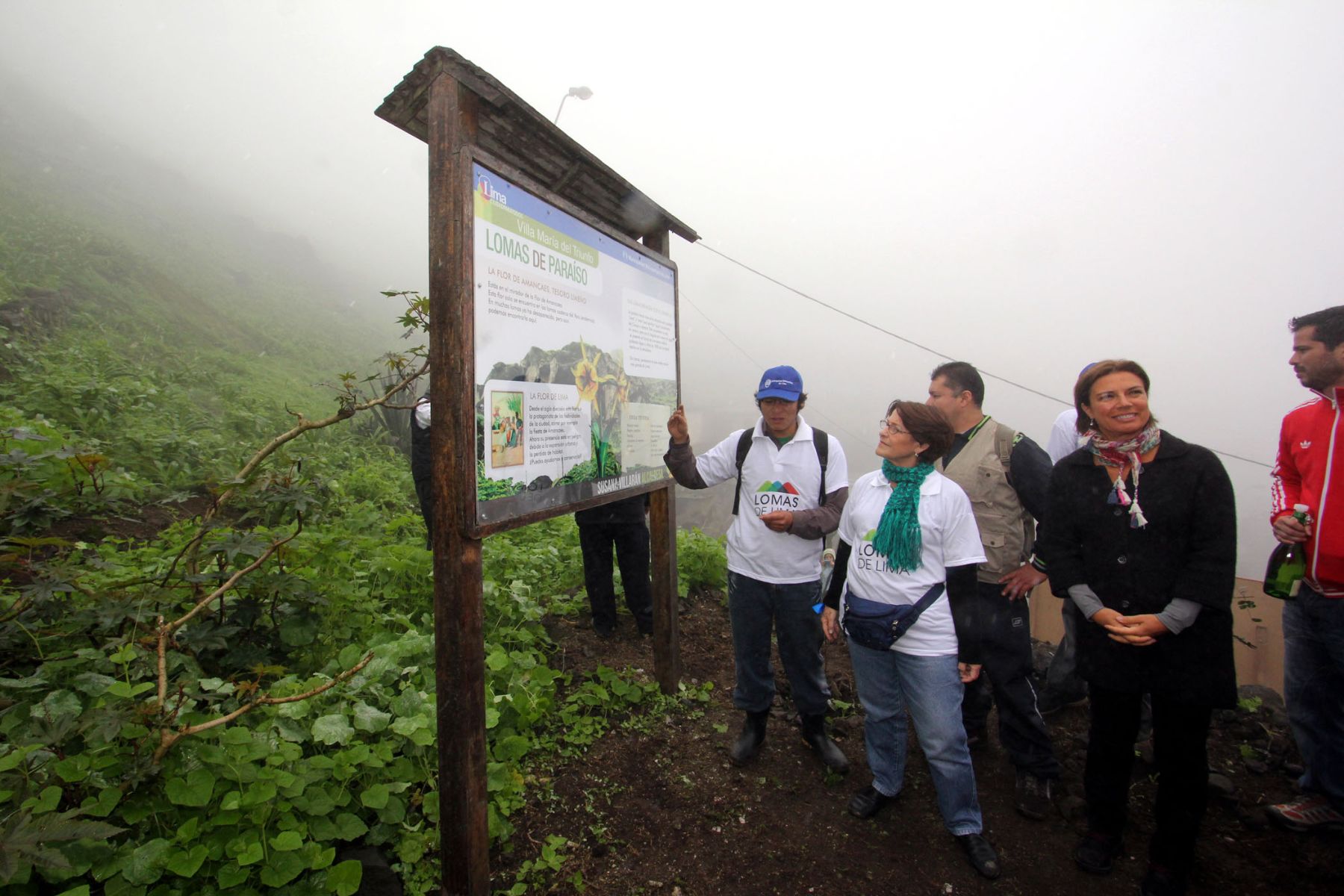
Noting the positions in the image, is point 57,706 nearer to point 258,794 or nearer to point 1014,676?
point 258,794

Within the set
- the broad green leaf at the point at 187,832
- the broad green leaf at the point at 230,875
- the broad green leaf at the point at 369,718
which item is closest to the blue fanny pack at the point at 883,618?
the broad green leaf at the point at 369,718

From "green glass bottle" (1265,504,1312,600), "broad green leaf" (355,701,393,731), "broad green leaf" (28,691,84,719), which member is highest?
"green glass bottle" (1265,504,1312,600)

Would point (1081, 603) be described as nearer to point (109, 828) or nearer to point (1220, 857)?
point (1220, 857)

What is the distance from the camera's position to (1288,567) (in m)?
2.99

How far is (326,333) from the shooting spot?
871 inches

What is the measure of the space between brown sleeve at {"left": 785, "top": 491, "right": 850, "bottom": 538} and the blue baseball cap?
589 millimetres

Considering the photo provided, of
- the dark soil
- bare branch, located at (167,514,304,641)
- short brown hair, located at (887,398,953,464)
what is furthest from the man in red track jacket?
bare branch, located at (167,514,304,641)

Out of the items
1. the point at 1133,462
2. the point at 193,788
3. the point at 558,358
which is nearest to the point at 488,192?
the point at 558,358

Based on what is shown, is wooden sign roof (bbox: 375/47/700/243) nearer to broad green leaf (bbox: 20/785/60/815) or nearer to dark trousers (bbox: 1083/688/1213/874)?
broad green leaf (bbox: 20/785/60/815)

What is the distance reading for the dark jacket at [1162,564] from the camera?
2387mm

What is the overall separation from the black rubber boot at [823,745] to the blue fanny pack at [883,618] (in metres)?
0.91

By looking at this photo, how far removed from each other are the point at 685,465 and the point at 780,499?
0.56 m

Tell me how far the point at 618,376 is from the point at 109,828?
248 centimetres

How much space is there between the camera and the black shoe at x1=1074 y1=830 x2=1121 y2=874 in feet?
9.00
